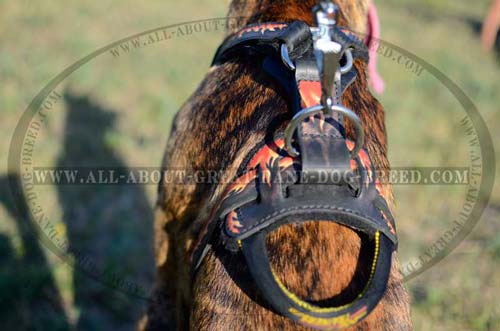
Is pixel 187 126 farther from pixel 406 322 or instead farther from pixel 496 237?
pixel 496 237

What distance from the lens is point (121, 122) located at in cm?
652

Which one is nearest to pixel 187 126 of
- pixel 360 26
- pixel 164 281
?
pixel 164 281

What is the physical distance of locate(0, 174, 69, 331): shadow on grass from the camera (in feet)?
12.8

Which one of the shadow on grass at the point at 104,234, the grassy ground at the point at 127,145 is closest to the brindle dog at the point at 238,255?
the shadow on grass at the point at 104,234

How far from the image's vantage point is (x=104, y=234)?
15.6 ft

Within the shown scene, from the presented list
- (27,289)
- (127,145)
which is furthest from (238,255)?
(127,145)

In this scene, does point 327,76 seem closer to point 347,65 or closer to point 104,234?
point 347,65

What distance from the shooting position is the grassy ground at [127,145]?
4.15 m

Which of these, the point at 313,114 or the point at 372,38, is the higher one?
the point at 372,38

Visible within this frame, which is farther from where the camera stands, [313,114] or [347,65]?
[347,65]

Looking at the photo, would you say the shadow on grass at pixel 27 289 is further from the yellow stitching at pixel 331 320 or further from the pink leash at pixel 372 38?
the yellow stitching at pixel 331 320

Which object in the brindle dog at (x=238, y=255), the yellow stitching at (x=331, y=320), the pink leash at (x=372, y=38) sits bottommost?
the yellow stitching at (x=331, y=320)

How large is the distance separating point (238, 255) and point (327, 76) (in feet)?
1.98

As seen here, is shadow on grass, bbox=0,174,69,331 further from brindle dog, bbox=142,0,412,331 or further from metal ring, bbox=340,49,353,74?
metal ring, bbox=340,49,353,74
